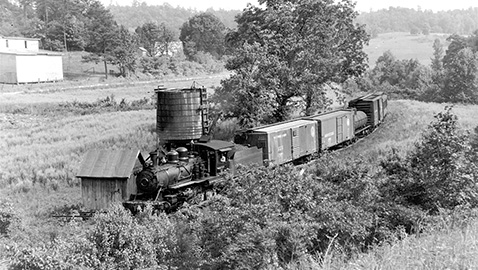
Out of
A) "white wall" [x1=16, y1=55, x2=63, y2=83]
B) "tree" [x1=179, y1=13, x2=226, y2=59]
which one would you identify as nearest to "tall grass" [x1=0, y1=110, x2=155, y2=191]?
"white wall" [x1=16, y1=55, x2=63, y2=83]

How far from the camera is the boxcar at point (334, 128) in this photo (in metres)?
26.1

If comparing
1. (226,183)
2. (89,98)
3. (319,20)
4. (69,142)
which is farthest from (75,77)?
(226,183)

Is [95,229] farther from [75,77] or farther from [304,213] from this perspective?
[75,77]

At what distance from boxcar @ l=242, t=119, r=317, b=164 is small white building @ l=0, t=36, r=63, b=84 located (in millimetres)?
47005

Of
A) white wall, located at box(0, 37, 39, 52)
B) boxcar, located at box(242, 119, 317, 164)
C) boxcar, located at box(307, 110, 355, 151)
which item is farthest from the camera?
white wall, located at box(0, 37, 39, 52)

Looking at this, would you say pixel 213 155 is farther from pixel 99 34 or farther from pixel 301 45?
pixel 99 34

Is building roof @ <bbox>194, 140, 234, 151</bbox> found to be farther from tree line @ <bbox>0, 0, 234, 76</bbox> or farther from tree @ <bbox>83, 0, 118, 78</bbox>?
tree @ <bbox>83, 0, 118, 78</bbox>

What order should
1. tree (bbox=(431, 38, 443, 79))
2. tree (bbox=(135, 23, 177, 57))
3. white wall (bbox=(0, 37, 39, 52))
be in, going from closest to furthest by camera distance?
tree (bbox=(431, 38, 443, 79)), white wall (bbox=(0, 37, 39, 52)), tree (bbox=(135, 23, 177, 57))

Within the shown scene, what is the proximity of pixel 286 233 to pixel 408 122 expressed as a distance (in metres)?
28.7

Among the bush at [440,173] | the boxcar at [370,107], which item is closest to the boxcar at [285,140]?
the bush at [440,173]

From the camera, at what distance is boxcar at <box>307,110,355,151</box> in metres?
26.1

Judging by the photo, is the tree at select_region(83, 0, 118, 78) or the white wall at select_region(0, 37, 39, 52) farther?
the tree at select_region(83, 0, 118, 78)

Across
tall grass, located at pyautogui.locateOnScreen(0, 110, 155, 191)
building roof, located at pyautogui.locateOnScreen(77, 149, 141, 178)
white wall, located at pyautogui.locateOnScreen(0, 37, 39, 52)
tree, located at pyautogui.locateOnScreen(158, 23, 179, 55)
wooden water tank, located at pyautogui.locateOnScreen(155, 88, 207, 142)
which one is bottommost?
tall grass, located at pyautogui.locateOnScreen(0, 110, 155, 191)

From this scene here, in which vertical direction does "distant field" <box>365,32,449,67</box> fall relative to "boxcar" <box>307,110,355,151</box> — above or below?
above
